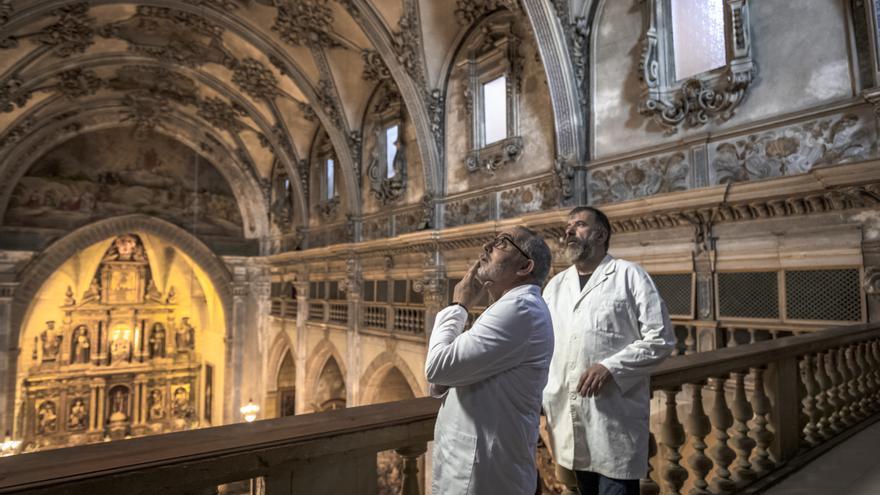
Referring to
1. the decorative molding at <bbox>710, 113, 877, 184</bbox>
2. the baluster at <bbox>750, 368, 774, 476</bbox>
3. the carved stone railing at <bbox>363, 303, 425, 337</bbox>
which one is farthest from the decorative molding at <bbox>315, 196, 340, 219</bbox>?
the baluster at <bbox>750, 368, 774, 476</bbox>

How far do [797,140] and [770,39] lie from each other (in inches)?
46.5

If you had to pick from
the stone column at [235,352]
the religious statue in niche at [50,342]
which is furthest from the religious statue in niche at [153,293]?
the stone column at [235,352]

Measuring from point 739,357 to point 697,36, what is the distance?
16.8 feet

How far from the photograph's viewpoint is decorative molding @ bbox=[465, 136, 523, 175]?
8.93 meters

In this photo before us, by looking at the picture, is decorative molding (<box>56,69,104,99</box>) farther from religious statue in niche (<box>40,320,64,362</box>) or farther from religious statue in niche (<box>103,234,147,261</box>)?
religious statue in niche (<box>40,320,64,362</box>)

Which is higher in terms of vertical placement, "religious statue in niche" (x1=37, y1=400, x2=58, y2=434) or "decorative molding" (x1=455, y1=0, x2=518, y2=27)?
"decorative molding" (x1=455, y1=0, x2=518, y2=27)

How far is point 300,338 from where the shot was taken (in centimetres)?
1614

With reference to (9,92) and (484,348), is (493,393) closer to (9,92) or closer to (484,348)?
(484,348)

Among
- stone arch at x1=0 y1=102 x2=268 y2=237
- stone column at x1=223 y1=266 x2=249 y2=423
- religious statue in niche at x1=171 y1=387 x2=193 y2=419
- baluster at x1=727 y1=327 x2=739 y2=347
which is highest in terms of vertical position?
stone arch at x1=0 y1=102 x2=268 y2=237

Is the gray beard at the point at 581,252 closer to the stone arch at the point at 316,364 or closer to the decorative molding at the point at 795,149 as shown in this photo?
the decorative molding at the point at 795,149

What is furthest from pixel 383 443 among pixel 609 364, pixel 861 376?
pixel 861 376

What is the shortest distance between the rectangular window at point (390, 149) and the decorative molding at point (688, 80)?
686 centimetres

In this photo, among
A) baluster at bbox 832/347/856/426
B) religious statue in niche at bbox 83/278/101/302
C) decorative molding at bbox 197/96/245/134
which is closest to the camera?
baluster at bbox 832/347/856/426

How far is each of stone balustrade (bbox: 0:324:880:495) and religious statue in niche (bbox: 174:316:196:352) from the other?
76.0 ft
